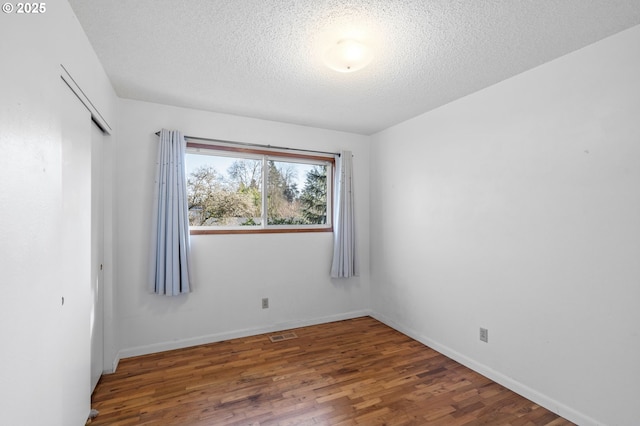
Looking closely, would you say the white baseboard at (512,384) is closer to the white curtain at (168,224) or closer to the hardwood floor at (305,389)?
the hardwood floor at (305,389)

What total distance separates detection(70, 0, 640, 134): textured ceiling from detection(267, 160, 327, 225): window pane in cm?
105

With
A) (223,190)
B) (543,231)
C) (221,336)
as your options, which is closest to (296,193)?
(223,190)

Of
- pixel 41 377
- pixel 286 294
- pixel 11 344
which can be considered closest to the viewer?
pixel 11 344

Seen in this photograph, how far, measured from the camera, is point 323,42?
198cm

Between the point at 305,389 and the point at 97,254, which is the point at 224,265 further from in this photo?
the point at 305,389

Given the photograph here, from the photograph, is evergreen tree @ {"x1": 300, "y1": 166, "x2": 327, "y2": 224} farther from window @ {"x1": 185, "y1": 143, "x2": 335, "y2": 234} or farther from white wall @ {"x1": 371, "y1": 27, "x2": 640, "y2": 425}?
white wall @ {"x1": 371, "y1": 27, "x2": 640, "y2": 425}

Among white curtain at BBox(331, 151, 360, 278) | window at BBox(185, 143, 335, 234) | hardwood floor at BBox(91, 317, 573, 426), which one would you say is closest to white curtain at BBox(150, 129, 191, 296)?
window at BBox(185, 143, 335, 234)

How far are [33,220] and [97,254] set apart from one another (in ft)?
4.68

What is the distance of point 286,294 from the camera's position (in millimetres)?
3705

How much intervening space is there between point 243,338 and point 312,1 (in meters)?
3.21

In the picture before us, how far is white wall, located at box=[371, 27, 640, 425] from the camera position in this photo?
6.15 feet

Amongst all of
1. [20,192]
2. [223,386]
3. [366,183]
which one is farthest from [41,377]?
[366,183]

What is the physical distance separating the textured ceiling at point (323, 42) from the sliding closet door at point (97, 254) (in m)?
0.64

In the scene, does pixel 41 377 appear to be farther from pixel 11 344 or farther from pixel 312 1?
pixel 312 1
